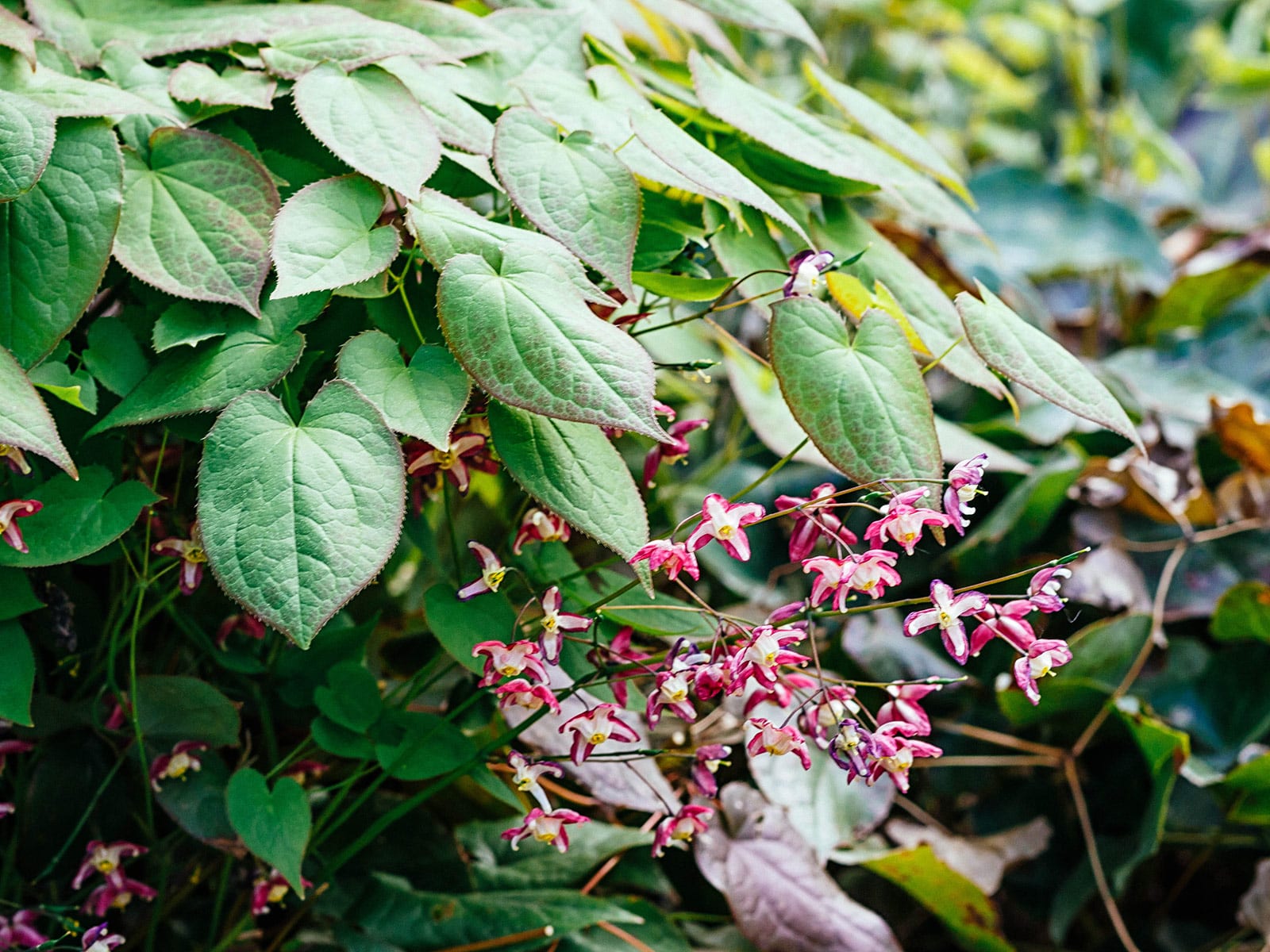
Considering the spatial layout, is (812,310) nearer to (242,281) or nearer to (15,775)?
(242,281)

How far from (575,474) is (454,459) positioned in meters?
0.09

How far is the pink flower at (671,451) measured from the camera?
64 cm

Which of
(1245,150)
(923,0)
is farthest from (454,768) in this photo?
(1245,150)

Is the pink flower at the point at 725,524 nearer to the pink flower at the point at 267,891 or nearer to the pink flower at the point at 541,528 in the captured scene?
the pink flower at the point at 541,528

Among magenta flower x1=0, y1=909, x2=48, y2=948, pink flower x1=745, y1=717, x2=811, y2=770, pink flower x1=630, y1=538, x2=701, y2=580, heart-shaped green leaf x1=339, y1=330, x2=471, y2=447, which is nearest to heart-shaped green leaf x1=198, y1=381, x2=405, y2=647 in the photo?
heart-shaped green leaf x1=339, y1=330, x2=471, y2=447

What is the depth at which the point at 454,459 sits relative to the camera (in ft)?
1.95

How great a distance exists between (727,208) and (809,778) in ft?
1.55

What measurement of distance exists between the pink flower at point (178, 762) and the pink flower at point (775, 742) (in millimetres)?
340

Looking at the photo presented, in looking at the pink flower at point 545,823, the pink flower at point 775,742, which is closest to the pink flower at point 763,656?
the pink flower at point 775,742

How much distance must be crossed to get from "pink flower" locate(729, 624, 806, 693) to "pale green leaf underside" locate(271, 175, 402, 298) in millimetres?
258

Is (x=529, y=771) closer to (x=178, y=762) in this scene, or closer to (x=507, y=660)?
(x=507, y=660)

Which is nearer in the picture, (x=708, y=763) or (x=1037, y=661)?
(x=1037, y=661)

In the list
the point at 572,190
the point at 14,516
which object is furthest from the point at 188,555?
the point at 572,190

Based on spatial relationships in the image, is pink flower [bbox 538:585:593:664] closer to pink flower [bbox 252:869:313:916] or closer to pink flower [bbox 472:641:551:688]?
pink flower [bbox 472:641:551:688]
